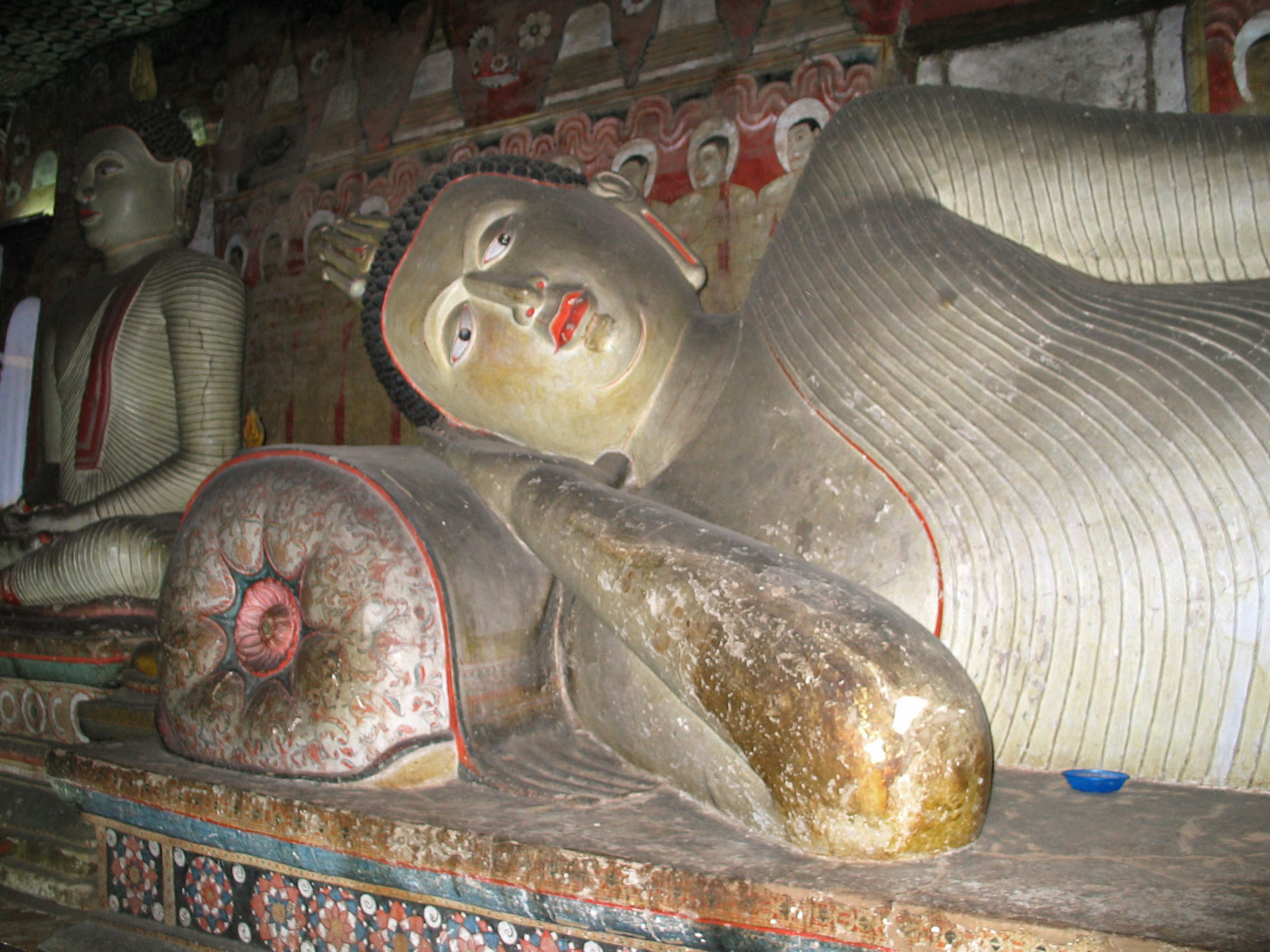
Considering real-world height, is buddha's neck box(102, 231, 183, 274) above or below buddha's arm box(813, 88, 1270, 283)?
above

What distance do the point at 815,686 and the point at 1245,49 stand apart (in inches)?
82.4

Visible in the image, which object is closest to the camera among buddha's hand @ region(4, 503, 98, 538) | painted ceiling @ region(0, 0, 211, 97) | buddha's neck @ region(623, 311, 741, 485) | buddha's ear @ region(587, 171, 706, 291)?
buddha's neck @ region(623, 311, 741, 485)

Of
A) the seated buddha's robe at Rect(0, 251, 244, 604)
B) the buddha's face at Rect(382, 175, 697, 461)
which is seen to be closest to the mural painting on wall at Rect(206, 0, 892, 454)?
the seated buddha's robe at Rect(0, 251, 244, 604)

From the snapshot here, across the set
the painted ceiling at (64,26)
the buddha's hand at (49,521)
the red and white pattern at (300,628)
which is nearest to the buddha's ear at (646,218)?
the red and white pattern at (300,628)

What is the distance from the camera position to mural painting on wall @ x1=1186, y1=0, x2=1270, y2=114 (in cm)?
235

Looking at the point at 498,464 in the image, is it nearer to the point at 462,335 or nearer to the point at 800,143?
the point at 462,335

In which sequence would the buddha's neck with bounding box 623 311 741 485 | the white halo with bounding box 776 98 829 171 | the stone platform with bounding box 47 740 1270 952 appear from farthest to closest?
the white halo with bounding box 776 98 829 171 < the buddha's neck with bounding box 623 311 741 485 < the stone platform with bounding box 47 740 1270 952

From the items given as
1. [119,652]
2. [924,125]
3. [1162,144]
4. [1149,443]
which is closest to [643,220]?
[924,125]

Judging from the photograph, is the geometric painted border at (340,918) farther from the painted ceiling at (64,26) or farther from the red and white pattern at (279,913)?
the painted ceiling at (64,26)

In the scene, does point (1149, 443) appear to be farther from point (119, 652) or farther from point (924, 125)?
point (119, 652)

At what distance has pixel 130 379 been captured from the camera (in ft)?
11.8

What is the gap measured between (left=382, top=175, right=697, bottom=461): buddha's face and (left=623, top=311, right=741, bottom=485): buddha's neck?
0.03m

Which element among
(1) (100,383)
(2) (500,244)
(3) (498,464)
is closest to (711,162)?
(2) (500,244)

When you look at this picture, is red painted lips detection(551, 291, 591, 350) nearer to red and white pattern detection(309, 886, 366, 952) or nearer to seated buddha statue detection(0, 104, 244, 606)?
red and white pattern detection(309, 886, 366, 952)
